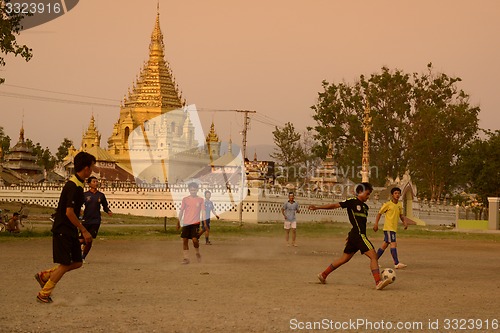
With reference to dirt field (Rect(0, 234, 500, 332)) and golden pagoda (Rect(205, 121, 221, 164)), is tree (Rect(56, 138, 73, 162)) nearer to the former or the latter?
golden pagoda (Rect(205, 121, 221, 164))

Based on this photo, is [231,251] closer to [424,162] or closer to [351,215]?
[351,215]

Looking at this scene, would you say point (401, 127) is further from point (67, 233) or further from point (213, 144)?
point (67, 233)

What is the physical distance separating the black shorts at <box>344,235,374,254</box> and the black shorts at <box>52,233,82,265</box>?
444 centimetres

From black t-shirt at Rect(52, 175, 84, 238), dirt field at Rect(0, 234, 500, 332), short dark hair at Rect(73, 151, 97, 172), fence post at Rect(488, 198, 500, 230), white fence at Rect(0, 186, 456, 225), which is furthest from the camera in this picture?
white fence at Rect(0, 186, 456, 225)

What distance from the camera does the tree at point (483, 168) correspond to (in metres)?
55.7

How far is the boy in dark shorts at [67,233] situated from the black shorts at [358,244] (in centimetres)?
443

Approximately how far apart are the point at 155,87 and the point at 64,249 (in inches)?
2993

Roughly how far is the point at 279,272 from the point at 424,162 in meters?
60.3

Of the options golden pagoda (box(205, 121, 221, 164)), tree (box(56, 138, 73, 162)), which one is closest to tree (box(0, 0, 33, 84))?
golden pagoda (box(205, 121, 221, 164))

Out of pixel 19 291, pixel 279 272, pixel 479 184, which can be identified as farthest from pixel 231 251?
pixel 479 184

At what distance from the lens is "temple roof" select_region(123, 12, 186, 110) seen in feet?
280

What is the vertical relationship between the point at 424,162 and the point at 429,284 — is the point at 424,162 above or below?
above

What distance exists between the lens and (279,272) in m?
15.8

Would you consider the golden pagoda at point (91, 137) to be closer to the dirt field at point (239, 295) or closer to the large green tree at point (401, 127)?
the large green tree at point (401, 127)
